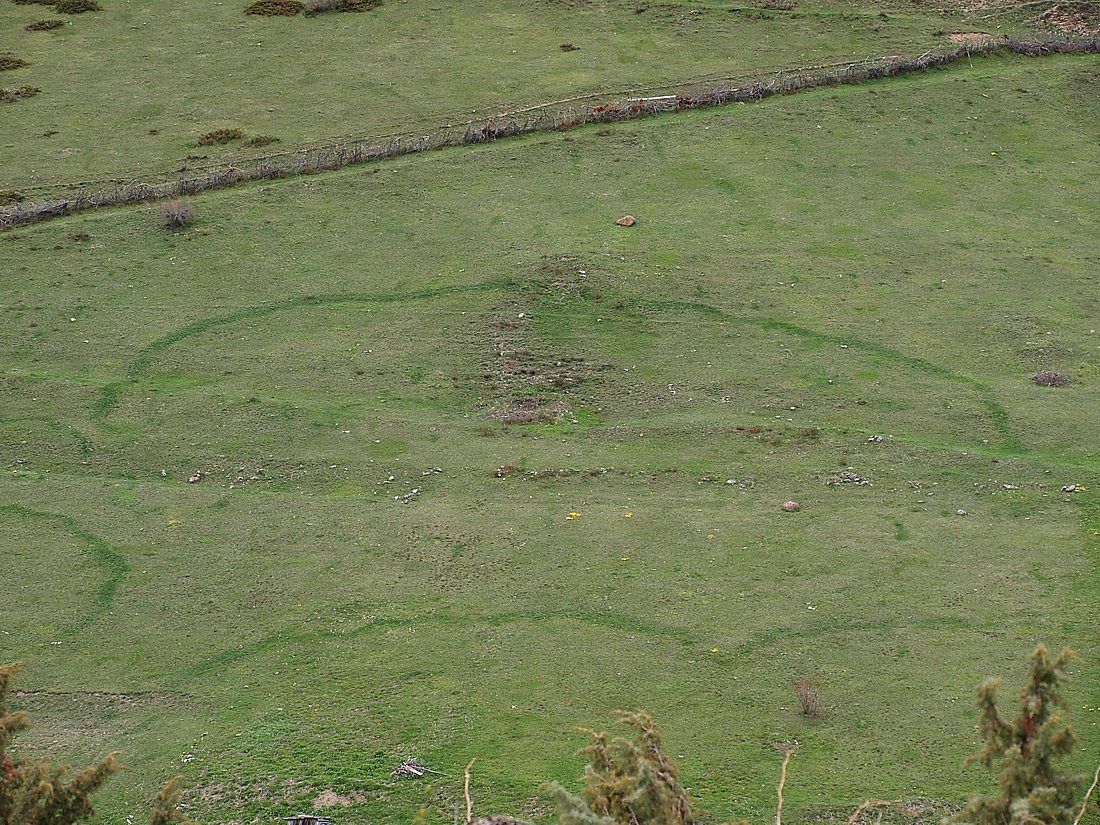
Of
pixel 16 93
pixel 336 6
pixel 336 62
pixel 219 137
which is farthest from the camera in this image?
pixel 336 6

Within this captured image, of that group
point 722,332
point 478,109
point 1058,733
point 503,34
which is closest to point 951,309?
point 722,332

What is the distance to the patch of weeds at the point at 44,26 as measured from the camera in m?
45.5

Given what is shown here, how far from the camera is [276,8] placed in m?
46.7

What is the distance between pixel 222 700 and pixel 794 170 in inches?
893

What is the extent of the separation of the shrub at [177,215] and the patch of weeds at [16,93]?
11161 millimetres

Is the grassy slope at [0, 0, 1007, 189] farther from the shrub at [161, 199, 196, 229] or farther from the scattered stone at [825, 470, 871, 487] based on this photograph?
the scattered stone at [825, 470, 871, 487]

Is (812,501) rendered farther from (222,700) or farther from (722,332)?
(222,700)

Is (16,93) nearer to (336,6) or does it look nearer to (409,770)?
(336,6)

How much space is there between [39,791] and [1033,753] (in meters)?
8.52

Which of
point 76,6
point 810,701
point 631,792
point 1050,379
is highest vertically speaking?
point 631,792

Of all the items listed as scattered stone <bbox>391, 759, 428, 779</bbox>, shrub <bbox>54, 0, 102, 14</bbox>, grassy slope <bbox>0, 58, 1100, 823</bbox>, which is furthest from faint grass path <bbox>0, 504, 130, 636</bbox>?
shrub <bbox>54, 0, 102, 14</bbox>

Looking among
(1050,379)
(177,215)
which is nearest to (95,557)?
(177,215)

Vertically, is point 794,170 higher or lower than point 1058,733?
lower

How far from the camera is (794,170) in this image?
3478 cm
